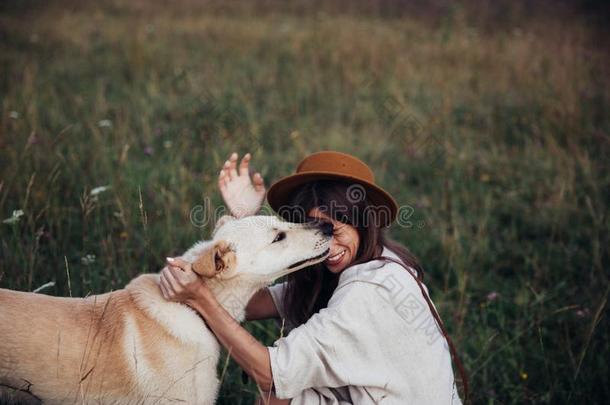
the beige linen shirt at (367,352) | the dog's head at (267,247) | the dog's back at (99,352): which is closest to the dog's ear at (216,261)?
the dog's head at (267,247)

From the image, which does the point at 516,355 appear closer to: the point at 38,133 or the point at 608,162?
the point at 608,162

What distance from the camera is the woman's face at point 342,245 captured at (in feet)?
8.91

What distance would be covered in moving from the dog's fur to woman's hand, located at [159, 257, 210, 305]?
0.05 metres

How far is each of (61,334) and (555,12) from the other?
12987 mm

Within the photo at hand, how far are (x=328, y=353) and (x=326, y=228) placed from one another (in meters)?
0.68

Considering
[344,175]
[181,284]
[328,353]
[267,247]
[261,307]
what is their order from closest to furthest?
[328,353] → [181,284] → [344,175] → [267,247] → [261,307]

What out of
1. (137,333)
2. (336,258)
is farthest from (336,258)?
(137,333)

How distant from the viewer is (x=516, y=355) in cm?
341

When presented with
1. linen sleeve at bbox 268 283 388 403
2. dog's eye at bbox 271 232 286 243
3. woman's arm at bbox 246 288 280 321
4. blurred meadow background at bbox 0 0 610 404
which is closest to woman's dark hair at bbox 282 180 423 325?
woman's arm at bbox 246 288 280 321

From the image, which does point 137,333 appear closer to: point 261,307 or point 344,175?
point 261,307

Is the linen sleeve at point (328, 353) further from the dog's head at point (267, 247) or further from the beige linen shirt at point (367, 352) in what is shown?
the dog's head at point (267, 247)

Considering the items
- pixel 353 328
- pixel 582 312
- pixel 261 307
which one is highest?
pixel 353 328

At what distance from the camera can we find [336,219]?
2719 mm

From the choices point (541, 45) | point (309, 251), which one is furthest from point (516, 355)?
point (541, 45)
